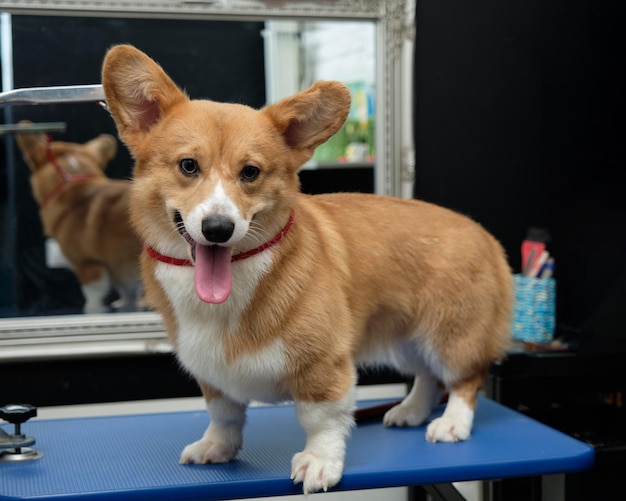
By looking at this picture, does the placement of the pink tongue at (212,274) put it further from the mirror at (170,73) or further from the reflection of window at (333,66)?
the reflection of window at (333,66)

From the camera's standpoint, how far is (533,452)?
4.86ft

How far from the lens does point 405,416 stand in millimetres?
1689

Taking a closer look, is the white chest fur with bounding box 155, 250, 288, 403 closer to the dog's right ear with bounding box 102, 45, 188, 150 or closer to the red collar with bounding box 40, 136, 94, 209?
the dog's right ear with bounding box 102, 45, 188, 150

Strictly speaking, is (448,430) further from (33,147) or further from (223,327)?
(33,147)

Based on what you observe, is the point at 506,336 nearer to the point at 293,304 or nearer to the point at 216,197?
the point at 293,304

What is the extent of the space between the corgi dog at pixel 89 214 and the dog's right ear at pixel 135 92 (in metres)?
1.13

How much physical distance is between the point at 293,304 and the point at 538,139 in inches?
50.6

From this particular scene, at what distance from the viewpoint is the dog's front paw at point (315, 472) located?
1301 mm

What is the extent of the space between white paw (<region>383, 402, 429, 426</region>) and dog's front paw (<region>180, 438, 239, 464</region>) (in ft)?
1.24

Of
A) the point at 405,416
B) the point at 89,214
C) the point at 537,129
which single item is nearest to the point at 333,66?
the point at 537,129

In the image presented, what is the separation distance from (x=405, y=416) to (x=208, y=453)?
0.45m

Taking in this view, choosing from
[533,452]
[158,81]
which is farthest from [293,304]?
[533,452]

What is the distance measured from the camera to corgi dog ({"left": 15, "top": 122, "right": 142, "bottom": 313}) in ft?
7.91

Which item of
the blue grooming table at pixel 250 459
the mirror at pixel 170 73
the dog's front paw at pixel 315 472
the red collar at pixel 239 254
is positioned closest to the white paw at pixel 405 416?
the blue grooming table at pixel 250 459
